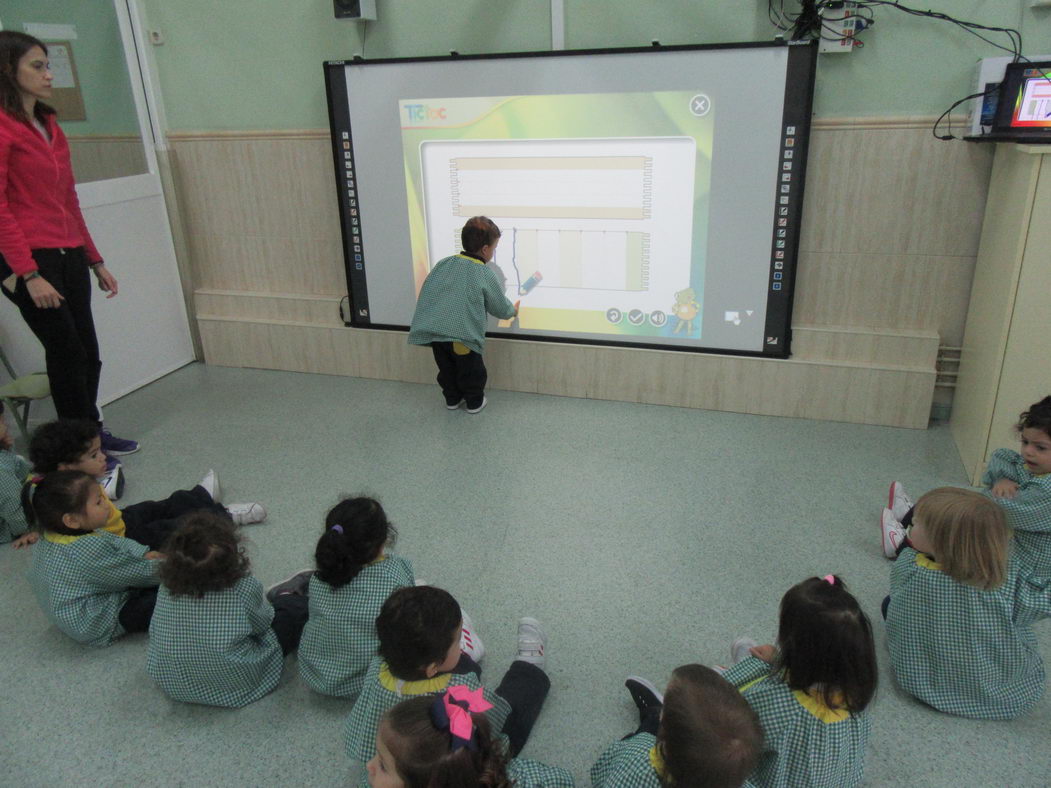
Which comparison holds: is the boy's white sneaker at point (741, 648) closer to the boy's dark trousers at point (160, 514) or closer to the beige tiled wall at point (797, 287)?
the boy's dark trousers at point (160, 514)

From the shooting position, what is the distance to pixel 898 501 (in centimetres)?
254

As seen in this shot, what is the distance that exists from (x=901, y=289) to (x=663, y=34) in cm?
142

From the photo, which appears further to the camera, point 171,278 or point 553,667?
point 171,278

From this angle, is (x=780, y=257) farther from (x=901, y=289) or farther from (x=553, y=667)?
(x=553, y=667)

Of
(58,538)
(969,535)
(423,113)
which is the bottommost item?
(58,538)

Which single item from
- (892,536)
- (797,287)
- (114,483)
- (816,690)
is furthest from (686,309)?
(114,483)

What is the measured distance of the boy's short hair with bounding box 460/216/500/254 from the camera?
10.8 feet

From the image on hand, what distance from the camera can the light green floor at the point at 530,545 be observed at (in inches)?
68.8

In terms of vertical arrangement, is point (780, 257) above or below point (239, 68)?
below

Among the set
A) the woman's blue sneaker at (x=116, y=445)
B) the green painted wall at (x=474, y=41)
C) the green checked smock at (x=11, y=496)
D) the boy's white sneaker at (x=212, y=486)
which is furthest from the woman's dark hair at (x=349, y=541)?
the green painted wall at (x=474, y=41)

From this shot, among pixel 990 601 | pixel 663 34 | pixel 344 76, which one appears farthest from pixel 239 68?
pixel 990 601

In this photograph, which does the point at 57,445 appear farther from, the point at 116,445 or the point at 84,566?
the point at 116,445

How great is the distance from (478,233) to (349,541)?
1.88m

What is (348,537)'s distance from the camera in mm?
1716
